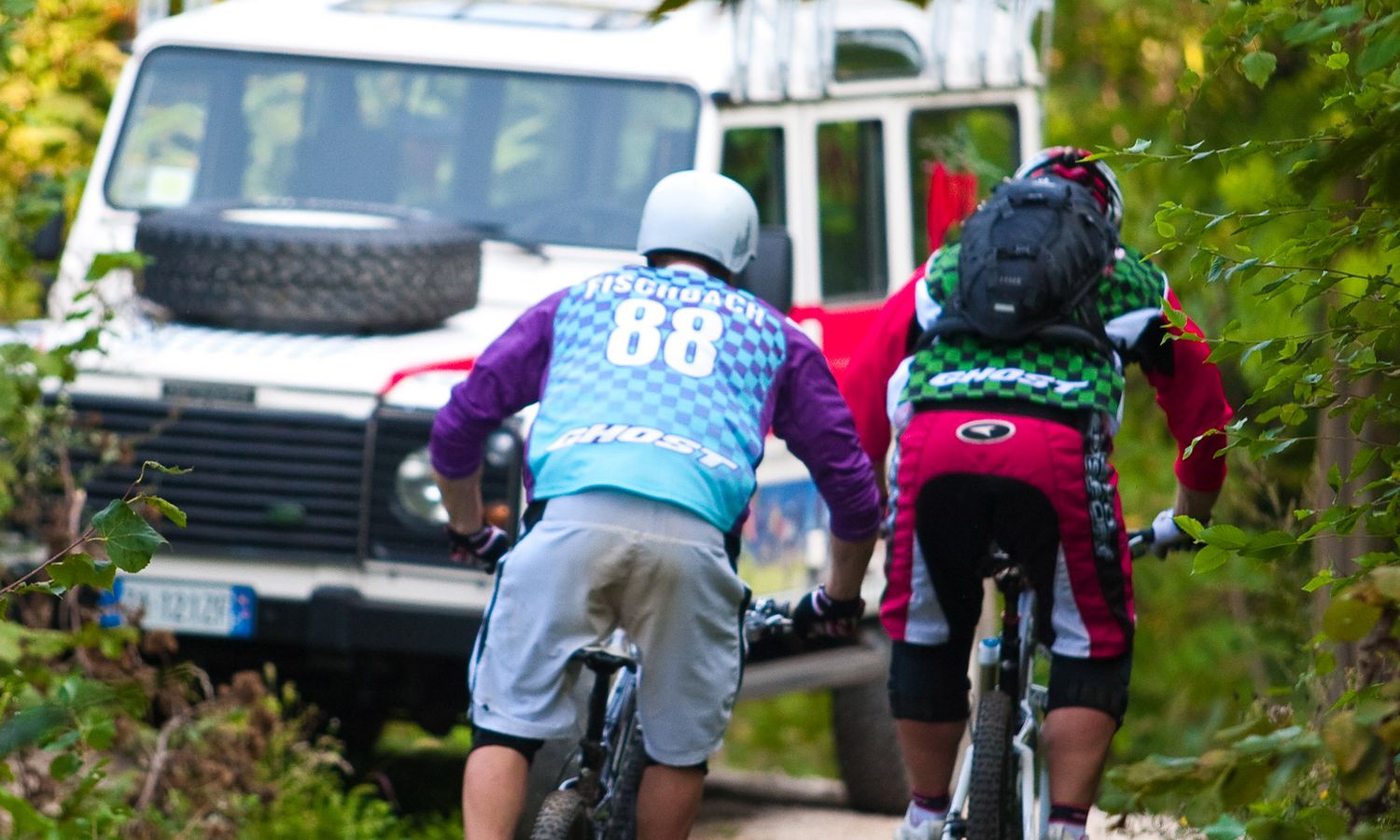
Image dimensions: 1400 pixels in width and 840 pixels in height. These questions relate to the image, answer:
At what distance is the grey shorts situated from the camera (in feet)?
12.3

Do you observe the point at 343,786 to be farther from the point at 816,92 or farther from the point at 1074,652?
the point at 1074,652

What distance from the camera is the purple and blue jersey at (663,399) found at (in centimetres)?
381

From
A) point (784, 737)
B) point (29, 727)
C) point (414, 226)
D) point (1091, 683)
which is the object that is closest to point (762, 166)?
point (414, 226)

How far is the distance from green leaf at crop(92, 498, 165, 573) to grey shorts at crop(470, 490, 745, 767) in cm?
102

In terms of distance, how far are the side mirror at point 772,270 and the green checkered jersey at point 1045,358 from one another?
5.12 feet

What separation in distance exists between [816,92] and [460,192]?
130 centimetres

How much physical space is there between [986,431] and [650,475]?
2.43 ft

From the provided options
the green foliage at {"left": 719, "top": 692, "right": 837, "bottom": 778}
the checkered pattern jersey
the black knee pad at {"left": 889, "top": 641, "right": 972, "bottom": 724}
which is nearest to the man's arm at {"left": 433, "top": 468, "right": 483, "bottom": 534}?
the checkered pattern jersey

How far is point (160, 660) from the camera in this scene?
612 centimetres

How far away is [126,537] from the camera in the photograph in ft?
9.29

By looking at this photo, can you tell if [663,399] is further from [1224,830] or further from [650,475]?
[1224,830]

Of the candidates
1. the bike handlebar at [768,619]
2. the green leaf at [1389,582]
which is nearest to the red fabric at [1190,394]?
the bike handlebar at [768,619]

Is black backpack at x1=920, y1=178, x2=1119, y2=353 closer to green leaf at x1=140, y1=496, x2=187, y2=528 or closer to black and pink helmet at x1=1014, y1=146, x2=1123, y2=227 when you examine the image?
black and pink helmet at x1=1014, y1=146, x2=1123, y2=227

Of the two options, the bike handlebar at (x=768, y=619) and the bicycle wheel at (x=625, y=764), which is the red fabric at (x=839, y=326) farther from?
the bicycle wheel at (x=625, y=764)
